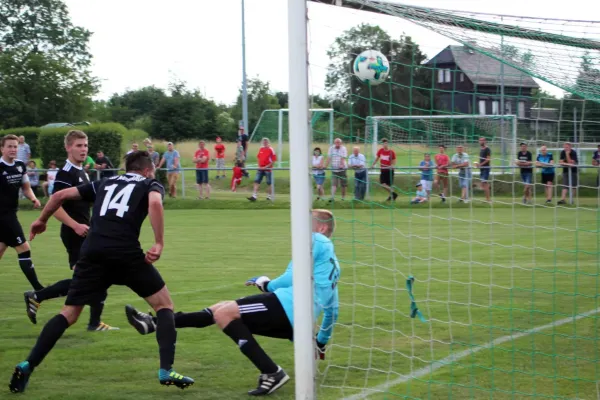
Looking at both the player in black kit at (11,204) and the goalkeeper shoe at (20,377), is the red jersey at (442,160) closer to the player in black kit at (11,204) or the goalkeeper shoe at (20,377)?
the goalkeeper shoe at (20,377)

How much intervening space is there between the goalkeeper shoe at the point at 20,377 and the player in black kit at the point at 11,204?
12.8 feet

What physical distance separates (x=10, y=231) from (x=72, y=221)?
2785mm

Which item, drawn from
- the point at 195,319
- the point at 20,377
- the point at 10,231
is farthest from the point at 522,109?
the point at 10,231

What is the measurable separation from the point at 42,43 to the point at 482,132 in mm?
61740

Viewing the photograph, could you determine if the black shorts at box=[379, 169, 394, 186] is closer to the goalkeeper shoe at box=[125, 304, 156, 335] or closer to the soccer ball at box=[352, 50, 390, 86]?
the soccer ball at box=[352, 50, 390, 86]

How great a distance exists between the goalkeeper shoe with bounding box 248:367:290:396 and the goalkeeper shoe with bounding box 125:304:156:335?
96 centimetres

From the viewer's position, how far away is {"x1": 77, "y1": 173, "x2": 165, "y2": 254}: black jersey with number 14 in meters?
5.38

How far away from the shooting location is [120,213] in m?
5.42

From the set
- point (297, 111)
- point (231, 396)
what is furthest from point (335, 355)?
point (297, 111)

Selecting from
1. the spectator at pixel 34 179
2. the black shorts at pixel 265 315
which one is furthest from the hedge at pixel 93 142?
the black shorts at pixel 265 315

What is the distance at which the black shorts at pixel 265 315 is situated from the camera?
17.9 feet

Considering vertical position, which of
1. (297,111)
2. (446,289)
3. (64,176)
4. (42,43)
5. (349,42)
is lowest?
(446,289)

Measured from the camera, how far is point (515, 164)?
7066 mm

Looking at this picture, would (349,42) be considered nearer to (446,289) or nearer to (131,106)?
(446,289)
